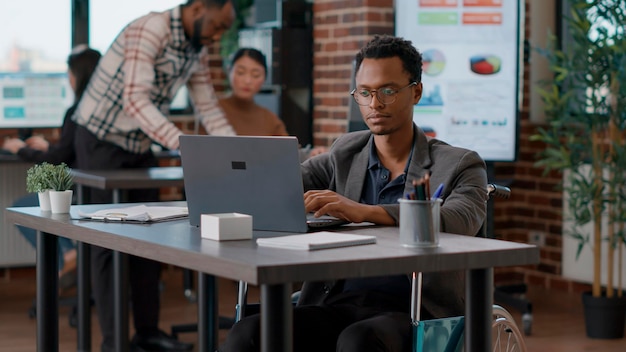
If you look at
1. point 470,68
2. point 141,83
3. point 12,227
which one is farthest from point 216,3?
point 12,227

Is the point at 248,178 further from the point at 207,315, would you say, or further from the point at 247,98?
the point at 247,98

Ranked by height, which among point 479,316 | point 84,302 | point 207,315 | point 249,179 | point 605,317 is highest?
point 249,179

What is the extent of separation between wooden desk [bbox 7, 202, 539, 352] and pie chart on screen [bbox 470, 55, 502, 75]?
2.80 meters

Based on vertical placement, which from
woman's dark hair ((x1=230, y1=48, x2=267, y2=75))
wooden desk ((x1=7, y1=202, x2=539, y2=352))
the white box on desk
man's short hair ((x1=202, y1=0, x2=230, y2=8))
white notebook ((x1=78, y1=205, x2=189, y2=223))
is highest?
man's short hair ((x1=202, y1=0, x2=230, y2=8))

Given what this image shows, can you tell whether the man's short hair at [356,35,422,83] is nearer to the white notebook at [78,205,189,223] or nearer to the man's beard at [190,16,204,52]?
the white notebook at [78,205,189,223]

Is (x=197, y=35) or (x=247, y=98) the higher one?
(x=197, y=35)

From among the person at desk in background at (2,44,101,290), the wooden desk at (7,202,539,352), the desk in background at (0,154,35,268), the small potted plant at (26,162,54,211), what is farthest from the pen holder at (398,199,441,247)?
the desk in background at (0,154,35,268)

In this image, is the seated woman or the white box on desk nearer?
the white box on desk

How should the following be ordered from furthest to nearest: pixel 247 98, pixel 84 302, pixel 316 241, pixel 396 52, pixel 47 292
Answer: pixel 247 98 < pixel 84 302 < pixel 47 292 < pixel 396 52 < pixel 316 241

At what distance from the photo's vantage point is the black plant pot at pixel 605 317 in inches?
186

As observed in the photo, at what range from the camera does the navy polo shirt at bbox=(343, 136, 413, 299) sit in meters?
2.54

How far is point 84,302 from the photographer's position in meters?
4.04

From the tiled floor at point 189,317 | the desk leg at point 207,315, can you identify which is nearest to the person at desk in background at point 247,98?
the tiled floor at point 189,317

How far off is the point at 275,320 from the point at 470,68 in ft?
→ 11.0
